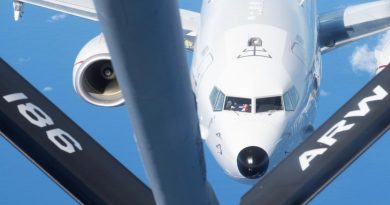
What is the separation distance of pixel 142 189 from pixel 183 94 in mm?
930

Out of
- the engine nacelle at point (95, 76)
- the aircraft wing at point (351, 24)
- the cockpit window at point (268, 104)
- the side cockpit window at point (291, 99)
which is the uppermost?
the cockpit window at point (268, 104)

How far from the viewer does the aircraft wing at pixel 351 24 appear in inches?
609

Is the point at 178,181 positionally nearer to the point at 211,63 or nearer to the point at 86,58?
the point at 211,63

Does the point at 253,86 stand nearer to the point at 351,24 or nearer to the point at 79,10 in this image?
the point at 351,24

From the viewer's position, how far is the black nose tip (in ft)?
30.3

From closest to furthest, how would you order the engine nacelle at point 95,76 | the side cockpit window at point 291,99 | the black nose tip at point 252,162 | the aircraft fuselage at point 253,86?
the black nose tip at point 252,162
the aircraft fuselage at point 253,86
the side cockpit window at point 291,99
the engine nacelle at point 95,76

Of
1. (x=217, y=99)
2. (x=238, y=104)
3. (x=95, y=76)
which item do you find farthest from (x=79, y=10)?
(x=238, y=104)

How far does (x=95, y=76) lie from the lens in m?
12.7

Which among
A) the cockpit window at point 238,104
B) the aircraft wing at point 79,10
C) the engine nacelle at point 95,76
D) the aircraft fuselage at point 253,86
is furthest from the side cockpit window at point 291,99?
the aircraft wing at point 79,10

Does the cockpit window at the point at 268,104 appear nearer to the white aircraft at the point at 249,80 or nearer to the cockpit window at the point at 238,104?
the white aircraft at the point at 249,80

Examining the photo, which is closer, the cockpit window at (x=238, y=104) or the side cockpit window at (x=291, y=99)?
the cockpit window at (x=238, y=104)

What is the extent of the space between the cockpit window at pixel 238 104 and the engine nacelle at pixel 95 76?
7.09 ft

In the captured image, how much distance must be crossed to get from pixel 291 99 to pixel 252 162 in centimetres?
191

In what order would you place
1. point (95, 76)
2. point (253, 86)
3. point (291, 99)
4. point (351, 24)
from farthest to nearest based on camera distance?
point (351, 24)
point (95, 76)
point (291, 99)
point (253, 86)
